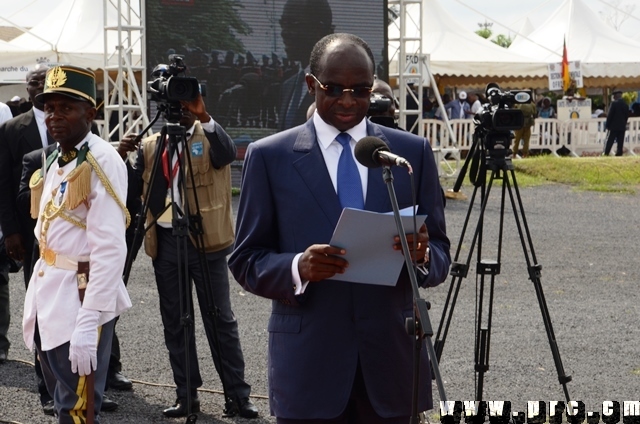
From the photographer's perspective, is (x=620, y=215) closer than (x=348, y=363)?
No

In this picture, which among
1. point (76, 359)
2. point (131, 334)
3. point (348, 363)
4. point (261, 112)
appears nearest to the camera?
point (348, 363)

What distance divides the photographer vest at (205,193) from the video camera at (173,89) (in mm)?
410

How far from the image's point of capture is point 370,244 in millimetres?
3322

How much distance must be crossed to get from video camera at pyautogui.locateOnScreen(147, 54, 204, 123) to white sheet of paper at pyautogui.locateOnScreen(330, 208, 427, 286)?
3.07 meters

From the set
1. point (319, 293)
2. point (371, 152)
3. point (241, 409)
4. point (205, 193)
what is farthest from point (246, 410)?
point (371, 152)

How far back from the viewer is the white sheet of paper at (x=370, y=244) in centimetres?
322

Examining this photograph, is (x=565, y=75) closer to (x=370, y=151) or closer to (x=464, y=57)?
(x=464, y=57)

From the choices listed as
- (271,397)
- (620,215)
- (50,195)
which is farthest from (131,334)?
(620,215)

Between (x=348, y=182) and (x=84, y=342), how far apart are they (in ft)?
5.06

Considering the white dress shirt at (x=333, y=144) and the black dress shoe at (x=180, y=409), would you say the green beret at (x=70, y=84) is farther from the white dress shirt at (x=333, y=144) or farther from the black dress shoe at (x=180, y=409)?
the black dress shoe at (x=180, y=409)

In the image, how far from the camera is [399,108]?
57.3ft

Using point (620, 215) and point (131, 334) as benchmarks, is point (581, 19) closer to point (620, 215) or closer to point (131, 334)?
point (620, 215)

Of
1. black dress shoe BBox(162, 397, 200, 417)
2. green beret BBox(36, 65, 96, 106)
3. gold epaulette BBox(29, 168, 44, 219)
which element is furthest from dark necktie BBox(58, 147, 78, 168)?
black dress shoe BBox(162, 397, 200, 417)

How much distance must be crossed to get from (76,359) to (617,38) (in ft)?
93.7
